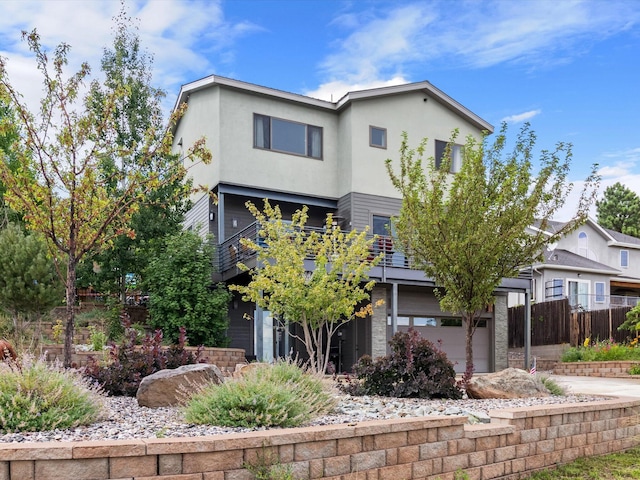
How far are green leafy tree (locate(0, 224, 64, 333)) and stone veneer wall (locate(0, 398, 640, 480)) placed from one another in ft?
36.7

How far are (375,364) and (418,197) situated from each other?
318 cm

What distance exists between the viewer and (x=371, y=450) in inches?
229

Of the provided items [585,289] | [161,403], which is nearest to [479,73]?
[161,403]

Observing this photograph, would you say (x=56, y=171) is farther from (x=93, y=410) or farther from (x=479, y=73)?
(x=479, y=73)

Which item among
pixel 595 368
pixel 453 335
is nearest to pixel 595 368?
pixel 595 368

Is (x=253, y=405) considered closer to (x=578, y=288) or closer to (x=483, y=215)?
(x=483, y=215)

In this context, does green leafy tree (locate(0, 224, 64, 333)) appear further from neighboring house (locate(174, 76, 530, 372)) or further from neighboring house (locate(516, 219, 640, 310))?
neighboring house (locate(516, 219, 640, 310))

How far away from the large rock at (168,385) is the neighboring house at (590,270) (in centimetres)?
2049

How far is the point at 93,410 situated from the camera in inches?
239

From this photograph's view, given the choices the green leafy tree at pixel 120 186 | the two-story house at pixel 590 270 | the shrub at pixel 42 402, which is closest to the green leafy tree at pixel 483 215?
the shrub at pixel 42 402

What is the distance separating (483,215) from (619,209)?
125 ft

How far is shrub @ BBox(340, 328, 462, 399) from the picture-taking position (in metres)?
8.98

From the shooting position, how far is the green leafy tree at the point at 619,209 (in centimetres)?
4362

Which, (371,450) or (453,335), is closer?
(371,450)
